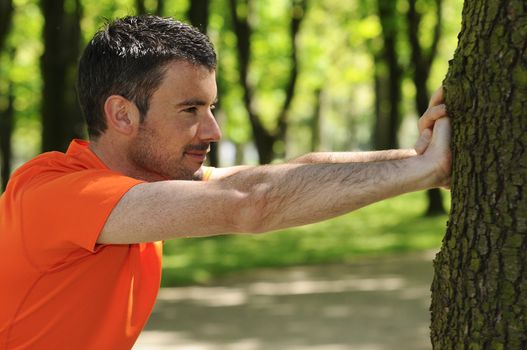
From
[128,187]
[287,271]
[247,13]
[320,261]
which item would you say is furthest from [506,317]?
[247,13]

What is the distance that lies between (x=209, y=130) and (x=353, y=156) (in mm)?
760

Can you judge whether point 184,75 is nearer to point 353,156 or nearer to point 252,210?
point 252,210

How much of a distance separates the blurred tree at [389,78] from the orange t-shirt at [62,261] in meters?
19.6

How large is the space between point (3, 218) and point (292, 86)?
76.3 feet

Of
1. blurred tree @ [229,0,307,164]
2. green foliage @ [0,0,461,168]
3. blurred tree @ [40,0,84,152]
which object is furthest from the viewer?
green foliage @ [0,0,461,168]

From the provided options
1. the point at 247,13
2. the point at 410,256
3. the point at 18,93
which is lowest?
the point at 410,256

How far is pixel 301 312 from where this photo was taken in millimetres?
10539

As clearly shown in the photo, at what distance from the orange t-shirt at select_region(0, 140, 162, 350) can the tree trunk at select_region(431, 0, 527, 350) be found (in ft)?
3.43

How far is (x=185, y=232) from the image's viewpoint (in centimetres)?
287

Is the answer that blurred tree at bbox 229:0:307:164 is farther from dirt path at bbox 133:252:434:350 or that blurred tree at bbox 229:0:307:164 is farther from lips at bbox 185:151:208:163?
lips at bbox 185:151:208:163

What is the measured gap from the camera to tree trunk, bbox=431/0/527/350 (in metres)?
2.87

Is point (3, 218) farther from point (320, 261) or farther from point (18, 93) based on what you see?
point (18, 93)

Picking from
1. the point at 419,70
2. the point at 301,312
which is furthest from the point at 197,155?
the point at 419,70

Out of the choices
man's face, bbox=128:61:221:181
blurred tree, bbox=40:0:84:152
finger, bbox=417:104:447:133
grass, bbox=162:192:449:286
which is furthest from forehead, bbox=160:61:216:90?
blurred tree, bbox=40:0:84:152
